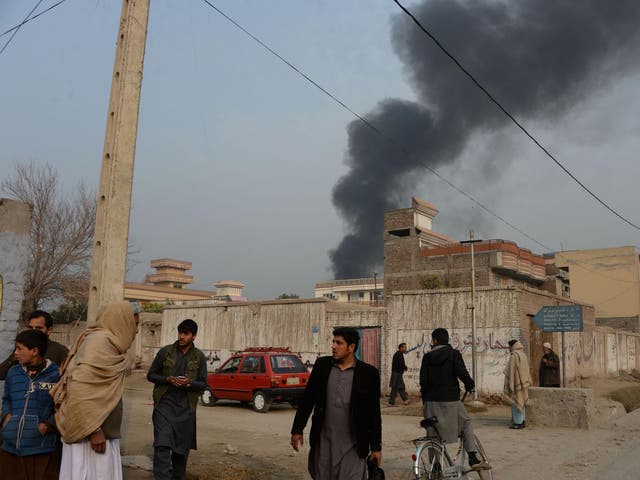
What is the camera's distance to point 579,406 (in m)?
12.9

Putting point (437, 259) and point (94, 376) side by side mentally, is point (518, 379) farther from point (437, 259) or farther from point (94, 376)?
point (437, 259)

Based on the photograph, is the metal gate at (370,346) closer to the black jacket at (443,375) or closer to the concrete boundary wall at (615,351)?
the concrete boundary wall at (615,351)

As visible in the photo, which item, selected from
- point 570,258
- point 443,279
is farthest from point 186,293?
point 570,258

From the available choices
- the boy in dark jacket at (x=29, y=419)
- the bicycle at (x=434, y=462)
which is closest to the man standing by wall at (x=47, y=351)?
the boy in dark jacket at (x=29, y=419)

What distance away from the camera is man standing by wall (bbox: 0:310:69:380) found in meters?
4.96

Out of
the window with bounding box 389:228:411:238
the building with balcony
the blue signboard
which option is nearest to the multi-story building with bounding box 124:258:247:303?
the building with balcony

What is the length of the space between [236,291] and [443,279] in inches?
3549

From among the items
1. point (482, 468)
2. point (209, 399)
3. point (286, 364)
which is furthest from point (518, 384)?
point (209, 399)

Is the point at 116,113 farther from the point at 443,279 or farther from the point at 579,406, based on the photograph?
the point at 443,279

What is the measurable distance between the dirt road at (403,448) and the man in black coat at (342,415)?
294cm

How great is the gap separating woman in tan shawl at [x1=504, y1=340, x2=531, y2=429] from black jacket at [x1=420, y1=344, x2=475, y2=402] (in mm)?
5901

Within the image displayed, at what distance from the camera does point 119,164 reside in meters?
7.48

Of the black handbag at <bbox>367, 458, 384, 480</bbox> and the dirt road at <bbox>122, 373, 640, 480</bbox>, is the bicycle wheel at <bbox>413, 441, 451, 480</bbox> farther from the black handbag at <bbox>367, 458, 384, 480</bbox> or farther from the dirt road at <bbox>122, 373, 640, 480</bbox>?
the black handbag at <bbox>367, 458, 384, 480</bbox>

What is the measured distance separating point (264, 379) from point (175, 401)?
10.5 metres
